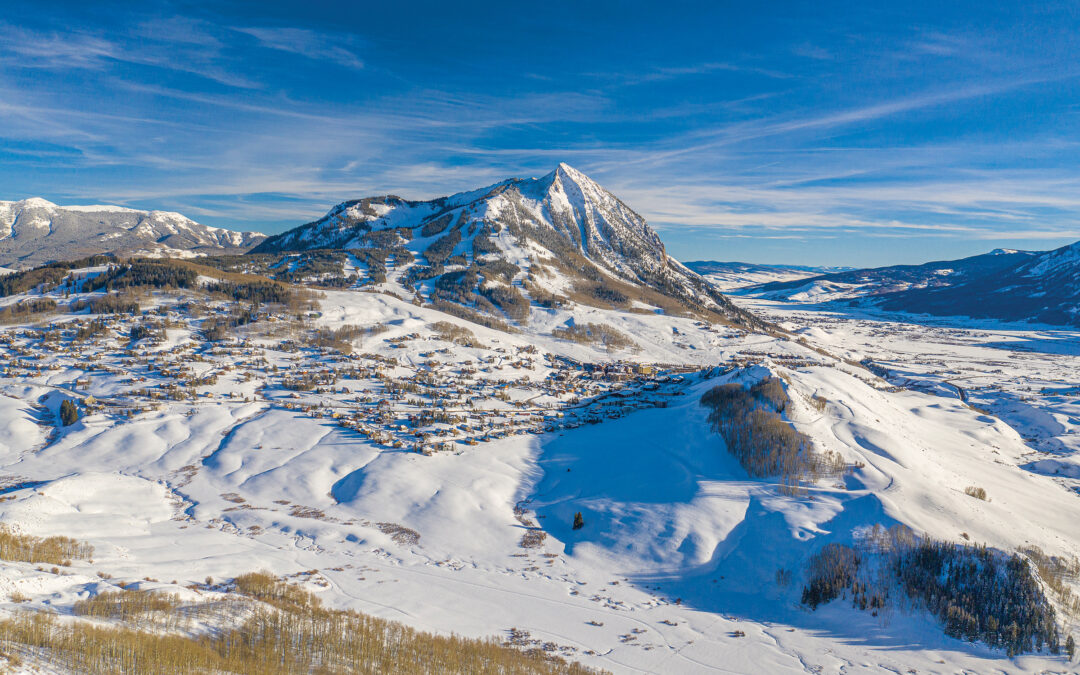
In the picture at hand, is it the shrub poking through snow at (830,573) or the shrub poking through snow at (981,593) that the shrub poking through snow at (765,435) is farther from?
the shrub poking through snow at (981,593)

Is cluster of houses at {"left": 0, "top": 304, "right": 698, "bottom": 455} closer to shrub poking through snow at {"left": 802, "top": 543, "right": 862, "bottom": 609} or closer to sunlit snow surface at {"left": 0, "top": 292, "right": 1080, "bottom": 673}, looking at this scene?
sunlit snow surface at {"left": 0, "top": 292, "right": 1080, "bottom": 673}

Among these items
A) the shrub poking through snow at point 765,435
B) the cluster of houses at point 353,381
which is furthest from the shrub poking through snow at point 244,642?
the cluster of houses at point 353,381

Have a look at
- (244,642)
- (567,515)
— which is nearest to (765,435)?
(567,515)

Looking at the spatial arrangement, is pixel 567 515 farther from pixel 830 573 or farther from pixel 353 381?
pixel 353 381

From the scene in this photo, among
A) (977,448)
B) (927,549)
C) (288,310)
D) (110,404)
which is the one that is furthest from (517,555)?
(288,310)

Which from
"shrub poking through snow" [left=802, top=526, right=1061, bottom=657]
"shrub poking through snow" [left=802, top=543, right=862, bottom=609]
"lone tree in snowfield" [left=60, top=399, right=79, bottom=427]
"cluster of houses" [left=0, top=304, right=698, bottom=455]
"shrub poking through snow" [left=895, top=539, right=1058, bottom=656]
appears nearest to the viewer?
"shrub poking through snow" [left=895, top=539, right=1058, bottom=656]

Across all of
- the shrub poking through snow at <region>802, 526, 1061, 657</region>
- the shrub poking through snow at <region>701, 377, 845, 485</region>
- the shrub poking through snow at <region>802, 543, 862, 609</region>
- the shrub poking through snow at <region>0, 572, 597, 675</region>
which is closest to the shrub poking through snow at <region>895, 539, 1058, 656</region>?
the shrub poking through snow at <region>802, 526, 1061, 657</region>
